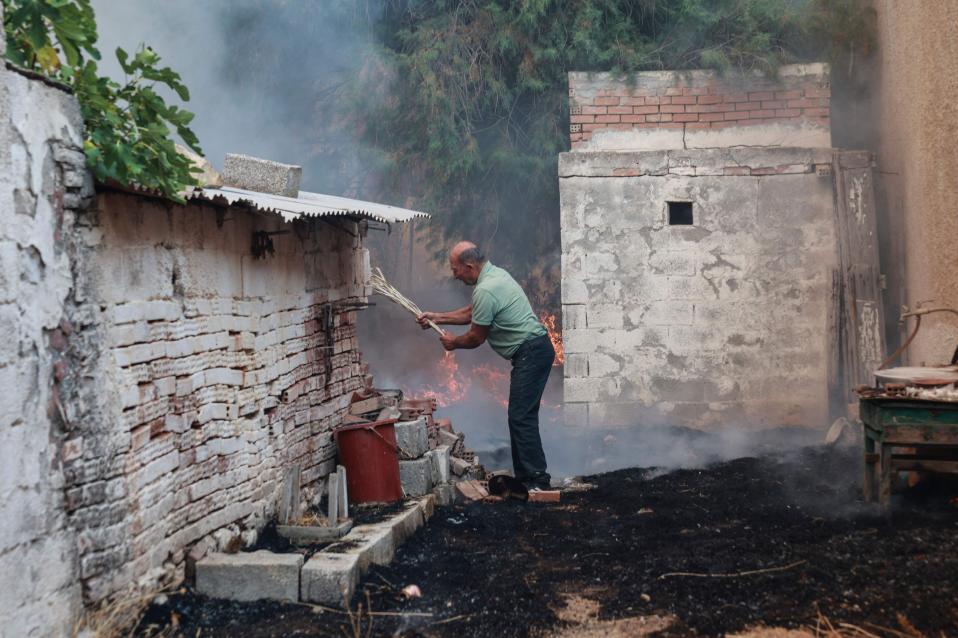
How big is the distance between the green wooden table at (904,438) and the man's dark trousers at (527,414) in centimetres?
263

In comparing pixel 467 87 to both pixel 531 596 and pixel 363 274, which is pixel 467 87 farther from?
pixel 531 596

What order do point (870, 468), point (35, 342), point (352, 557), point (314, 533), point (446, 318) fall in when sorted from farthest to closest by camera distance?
point (446, 318), point (870, 468), point (314, 533), point (352, 557), point (35, 342)

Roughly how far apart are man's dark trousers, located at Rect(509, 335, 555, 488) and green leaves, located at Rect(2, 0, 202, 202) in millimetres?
3759

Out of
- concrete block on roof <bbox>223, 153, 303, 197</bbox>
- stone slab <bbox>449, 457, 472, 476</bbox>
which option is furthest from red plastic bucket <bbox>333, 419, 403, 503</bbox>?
concrete block on roof <bbox>223, 153, 303, 197</bbox>

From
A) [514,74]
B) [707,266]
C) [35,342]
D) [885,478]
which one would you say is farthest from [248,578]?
[514,74]

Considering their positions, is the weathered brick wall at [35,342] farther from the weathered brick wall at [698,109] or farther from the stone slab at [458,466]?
the weathered brick wall at [698,109]

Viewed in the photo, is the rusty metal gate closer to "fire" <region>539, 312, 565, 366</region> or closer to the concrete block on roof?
"fire" <region>539, 312, 565, 366</region>

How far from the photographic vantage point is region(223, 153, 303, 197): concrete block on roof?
6.43 m

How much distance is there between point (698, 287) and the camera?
973 centimetres

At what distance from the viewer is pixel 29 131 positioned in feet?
12.4

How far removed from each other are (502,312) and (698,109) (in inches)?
157

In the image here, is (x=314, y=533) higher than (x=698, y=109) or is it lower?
lower

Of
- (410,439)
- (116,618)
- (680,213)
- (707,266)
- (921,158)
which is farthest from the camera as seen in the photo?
(680,213)

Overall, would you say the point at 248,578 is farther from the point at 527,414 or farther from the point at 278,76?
the point at 278,76
